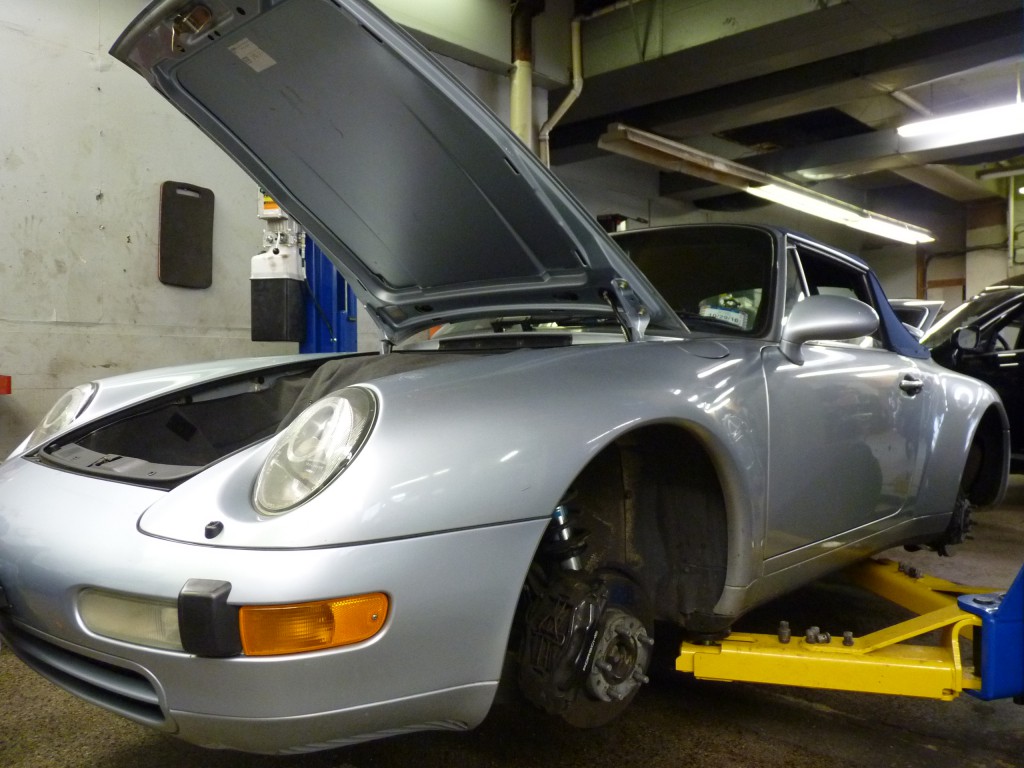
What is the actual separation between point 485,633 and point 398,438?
1.13 ft

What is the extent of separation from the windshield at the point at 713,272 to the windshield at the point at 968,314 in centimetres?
324

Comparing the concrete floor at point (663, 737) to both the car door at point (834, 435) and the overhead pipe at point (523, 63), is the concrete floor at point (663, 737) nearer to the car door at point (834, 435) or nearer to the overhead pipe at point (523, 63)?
the car door at point (834, 435)

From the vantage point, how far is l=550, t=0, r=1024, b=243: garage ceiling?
533cm

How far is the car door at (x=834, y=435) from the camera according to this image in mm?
1819

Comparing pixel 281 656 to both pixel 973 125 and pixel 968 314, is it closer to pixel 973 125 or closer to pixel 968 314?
pixel 968 314

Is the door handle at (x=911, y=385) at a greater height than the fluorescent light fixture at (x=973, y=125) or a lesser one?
lesser

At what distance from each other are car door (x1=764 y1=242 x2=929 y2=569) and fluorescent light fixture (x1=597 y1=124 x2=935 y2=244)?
4.09m

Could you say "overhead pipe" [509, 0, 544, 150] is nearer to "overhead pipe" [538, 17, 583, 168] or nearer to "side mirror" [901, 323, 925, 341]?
"overhead pipe" [538, 17, 583, 168]

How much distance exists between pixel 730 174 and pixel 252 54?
670 centimetres

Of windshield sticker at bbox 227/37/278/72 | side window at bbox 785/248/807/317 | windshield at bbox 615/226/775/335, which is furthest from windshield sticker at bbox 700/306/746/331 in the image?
windshield sticker at bbox 227/37/278/72

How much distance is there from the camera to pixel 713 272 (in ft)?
7.38

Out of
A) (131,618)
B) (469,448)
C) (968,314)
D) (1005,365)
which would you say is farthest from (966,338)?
(131,618)

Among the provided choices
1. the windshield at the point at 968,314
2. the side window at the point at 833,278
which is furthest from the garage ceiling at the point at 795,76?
the side window at the point at 833,278

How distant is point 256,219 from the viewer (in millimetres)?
4887
